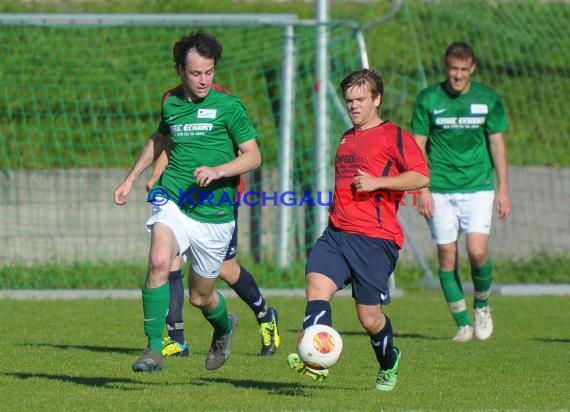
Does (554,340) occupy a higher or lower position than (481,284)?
lower

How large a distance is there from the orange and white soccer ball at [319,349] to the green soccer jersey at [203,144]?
4.86 ft

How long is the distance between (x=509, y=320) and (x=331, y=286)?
493cm

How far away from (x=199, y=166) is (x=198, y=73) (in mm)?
553

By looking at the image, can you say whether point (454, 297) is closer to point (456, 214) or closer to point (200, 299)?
point (456, 214)

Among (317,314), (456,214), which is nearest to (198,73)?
(317,314)

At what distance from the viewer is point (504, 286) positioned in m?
13.9

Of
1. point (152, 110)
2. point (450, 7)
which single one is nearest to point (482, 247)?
point (152, 110)

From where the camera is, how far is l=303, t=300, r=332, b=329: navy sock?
6.57m

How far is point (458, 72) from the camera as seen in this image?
9648 millimetres

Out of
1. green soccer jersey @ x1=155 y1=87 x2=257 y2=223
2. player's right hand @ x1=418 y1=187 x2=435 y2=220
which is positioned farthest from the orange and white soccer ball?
player's right hand @ x1=418 y1=187 x2=435 y2=220

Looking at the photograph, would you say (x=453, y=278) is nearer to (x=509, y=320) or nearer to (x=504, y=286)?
(x=509, y=320)

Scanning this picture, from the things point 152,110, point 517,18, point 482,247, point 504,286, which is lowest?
point 504,286

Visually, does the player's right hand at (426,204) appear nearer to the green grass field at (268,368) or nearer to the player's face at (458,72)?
the player's face at (458,72)

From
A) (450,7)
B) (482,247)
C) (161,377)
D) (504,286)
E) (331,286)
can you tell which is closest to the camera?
(331,286)
